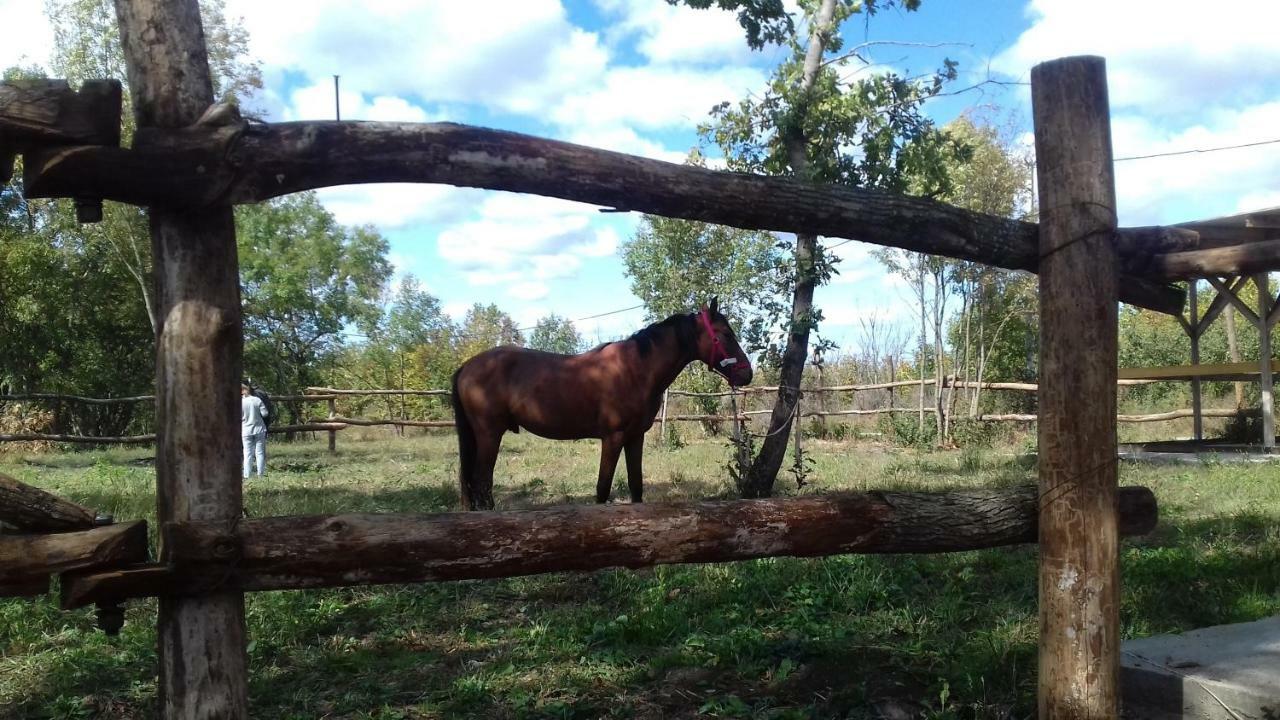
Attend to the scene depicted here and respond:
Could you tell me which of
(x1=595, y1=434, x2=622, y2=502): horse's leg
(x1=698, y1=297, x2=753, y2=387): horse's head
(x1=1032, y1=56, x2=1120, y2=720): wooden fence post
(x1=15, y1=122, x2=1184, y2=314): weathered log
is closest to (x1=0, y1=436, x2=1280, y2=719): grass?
(x1=1032, y1=56, x2=1120, y2=720): wooden fence post

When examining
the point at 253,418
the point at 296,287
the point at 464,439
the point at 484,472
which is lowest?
the point at 484,472

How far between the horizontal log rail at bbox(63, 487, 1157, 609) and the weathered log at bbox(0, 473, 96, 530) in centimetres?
14

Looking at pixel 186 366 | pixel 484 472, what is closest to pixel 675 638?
pixel 186 366

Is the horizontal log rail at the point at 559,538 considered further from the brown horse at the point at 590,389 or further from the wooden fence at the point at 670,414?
the wooden fence at the point at 670,414

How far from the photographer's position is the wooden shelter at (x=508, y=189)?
210cm

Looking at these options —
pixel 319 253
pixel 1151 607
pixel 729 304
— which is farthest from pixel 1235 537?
pixel 319 253

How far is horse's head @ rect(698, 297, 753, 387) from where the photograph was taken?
22.7ft

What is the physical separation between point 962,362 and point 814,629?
18677 mm

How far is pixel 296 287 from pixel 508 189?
2984 centimetres

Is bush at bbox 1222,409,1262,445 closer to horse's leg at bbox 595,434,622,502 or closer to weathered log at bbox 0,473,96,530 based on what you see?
horse's leg at bbox 595,434,622,502

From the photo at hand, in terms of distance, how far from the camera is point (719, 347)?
22.6 ft

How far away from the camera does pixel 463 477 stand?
7328mm

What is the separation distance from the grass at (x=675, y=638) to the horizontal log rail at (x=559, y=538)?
3.07 feet

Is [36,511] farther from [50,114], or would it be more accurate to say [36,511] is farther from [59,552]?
[50,114]
